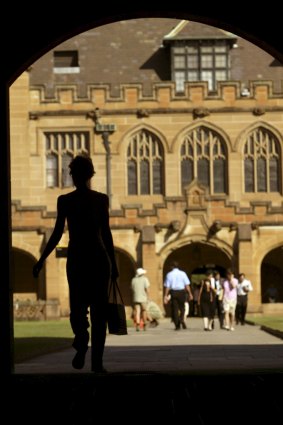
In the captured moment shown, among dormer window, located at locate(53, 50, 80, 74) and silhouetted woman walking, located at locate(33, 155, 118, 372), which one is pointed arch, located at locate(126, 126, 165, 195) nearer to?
dormer window, located at locate(53, 50, 80, 74)

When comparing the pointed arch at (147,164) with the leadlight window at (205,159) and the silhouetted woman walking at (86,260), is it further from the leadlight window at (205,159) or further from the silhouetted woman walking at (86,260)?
the silhouetted woman walking at (86,260)

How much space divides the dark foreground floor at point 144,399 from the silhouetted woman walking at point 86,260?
12.5 inches

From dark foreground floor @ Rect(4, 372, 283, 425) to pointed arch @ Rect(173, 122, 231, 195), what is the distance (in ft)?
146

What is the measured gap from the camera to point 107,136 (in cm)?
5378

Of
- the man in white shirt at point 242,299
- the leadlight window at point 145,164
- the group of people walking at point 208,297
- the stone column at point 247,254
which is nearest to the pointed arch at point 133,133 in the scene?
the leadlight window at point 145,164

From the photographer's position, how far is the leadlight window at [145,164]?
180ft

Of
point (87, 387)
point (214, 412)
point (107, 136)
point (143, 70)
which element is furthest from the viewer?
point (143, 70)

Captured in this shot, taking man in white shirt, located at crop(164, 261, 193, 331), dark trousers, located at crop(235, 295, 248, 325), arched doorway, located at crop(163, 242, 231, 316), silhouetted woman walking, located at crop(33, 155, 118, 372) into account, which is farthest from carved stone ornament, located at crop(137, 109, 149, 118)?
silhouetted woman walking, located at crop(33, 155, 118, 372)

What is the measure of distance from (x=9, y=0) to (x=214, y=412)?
4.23 meters

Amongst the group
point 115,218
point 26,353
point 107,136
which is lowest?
point 26,353

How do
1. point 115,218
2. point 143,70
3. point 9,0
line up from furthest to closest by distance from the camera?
point 143,70, point 115,218, point 9,0

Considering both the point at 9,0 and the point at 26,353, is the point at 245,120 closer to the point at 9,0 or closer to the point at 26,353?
the point at 26,353

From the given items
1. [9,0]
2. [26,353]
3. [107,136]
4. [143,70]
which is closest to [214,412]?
[9,0]

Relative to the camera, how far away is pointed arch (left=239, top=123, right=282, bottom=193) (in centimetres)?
5466
